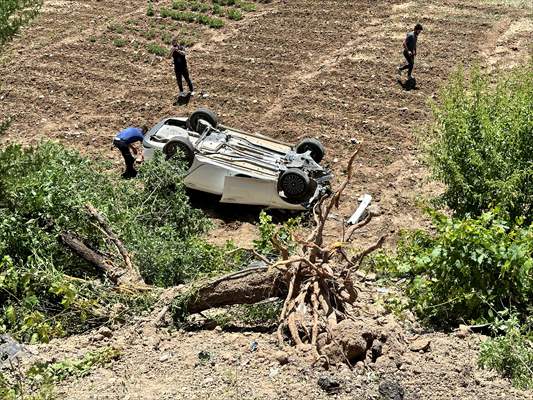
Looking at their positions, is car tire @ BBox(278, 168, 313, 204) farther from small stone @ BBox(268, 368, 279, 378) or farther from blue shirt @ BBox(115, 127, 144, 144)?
small stone @ BBox(268, 368, 279, 378)

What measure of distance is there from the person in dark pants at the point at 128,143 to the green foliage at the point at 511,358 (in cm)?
851

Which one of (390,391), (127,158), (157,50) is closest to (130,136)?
(127,158)

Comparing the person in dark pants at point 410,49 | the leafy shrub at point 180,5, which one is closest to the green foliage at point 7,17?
the person in dark pants at point 410,49

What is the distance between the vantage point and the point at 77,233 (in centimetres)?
929

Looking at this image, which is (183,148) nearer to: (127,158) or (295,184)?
(127,158)

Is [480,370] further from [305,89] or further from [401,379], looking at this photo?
[305,89]

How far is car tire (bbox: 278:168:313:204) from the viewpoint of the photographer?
11844mm

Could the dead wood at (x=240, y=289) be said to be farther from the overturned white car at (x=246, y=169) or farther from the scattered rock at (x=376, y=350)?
the overturned white car at (x=246, y=169)

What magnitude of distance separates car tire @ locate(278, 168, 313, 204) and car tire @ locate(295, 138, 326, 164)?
1.20 meters

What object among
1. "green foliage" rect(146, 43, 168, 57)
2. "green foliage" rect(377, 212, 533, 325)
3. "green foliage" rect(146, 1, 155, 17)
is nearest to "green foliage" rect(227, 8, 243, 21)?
"green foliage" rect(146, 1, 155, 17)

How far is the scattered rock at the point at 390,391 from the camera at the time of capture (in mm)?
5500

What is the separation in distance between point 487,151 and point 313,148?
14.5 ft

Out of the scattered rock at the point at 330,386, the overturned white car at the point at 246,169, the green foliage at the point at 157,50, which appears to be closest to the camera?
the scattered rock at the point at 330,386

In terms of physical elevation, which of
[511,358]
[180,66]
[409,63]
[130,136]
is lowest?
[409,63]
